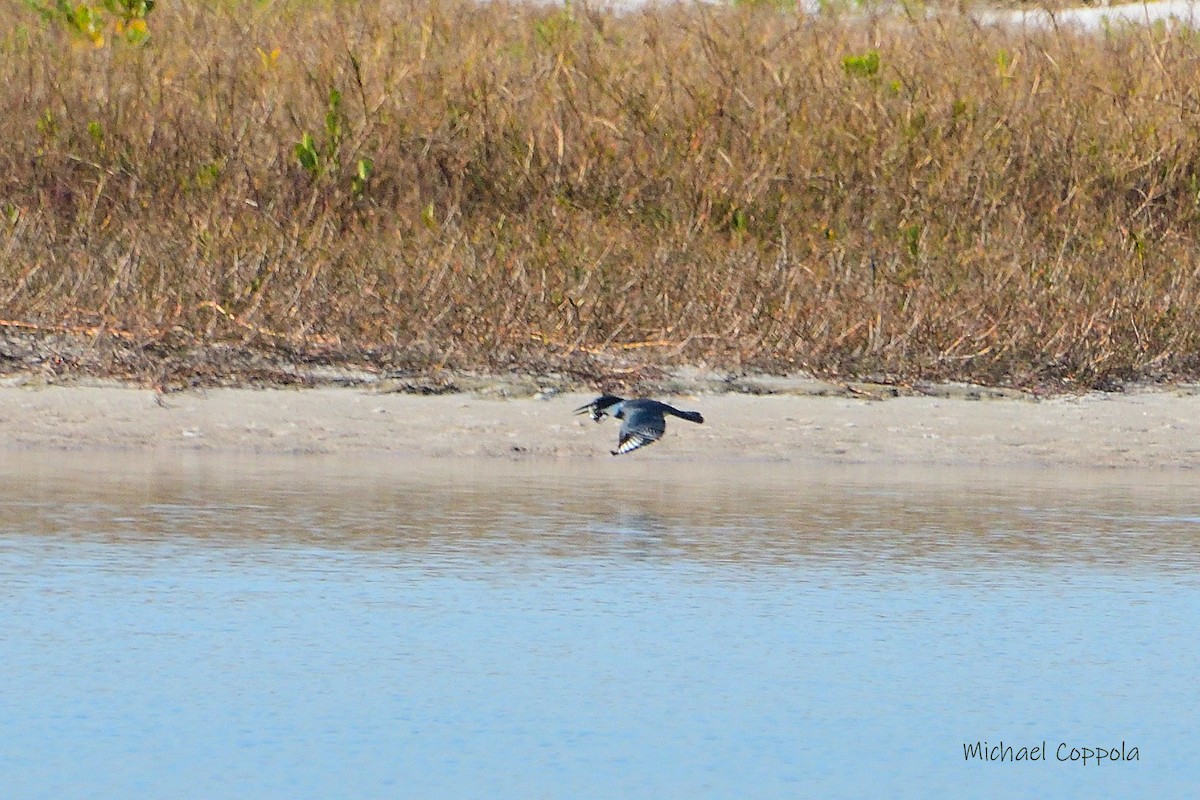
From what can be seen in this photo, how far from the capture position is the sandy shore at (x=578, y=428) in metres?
7.05

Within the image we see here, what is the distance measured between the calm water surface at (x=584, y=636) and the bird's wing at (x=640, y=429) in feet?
1.02

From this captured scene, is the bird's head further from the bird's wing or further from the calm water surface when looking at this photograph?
the calm water surface

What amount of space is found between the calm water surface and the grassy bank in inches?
73.2

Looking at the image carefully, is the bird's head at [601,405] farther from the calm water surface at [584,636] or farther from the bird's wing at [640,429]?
the calm water surface at [584,636]

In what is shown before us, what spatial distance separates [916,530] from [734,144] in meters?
5.85

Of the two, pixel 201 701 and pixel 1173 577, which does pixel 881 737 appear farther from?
pixel 1173 577

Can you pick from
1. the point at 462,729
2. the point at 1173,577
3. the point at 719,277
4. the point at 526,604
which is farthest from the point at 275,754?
the point at 719,277

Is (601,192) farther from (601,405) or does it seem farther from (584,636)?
(584,636)

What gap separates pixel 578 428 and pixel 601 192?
3523mm

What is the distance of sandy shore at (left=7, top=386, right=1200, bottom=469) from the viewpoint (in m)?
7.05

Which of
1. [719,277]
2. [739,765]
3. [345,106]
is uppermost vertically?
[345,106]

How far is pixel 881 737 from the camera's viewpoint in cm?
334

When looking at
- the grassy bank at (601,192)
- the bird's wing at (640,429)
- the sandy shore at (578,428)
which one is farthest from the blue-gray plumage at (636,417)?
the grassy bank at (601,192)

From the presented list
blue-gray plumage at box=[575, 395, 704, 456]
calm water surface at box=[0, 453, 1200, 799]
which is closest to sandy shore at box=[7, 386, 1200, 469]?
blue-gray plumage at box=[575, 395, 704, 456]
